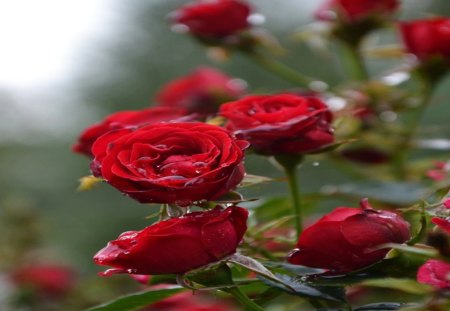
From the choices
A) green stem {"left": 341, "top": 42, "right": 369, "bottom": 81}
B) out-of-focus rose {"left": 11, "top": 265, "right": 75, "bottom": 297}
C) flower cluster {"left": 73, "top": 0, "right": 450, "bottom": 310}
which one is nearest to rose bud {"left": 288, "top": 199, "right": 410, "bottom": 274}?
flower cluster {"left": 73, "top": 0, "right": 450, "bottom": 310}

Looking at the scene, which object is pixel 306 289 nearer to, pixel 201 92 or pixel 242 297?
pixel 242 297

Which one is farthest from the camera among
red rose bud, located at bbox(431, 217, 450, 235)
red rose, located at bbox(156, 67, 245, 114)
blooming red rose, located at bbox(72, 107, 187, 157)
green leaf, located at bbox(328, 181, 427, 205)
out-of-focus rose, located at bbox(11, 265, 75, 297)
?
out-of-focus rose, located at bbox(11, 265, 75, 297)

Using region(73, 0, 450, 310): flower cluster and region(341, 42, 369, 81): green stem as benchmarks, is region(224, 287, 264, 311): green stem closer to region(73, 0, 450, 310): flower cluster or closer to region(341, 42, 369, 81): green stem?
region(73, 0, 450, 310): flower cluster

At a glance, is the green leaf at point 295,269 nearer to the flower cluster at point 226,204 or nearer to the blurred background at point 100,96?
the flower cluster at point 226,204

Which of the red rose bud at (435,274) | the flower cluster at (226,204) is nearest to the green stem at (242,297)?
the flower cluster at (226,204)

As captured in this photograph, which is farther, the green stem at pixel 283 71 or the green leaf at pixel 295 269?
the green stem at pixel 283 71

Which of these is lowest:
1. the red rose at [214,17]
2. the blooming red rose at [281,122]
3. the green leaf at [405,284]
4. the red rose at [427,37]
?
the green leaf at [405,284]
